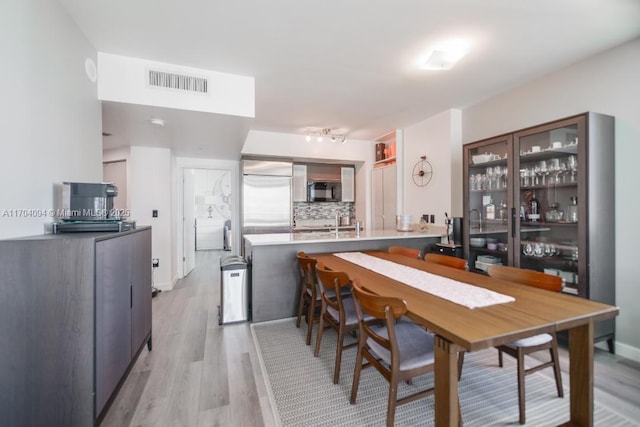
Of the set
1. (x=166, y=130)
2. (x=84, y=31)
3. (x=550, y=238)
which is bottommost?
(x=550, y=238)

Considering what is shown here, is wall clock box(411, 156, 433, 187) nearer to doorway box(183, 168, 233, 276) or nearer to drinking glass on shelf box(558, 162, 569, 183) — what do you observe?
drinking glass on shelf box(558, 162, 569, 183)

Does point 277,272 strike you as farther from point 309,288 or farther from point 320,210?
point 320,210

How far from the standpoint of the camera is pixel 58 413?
4.11ft

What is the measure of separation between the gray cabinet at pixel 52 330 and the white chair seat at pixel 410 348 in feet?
4.67

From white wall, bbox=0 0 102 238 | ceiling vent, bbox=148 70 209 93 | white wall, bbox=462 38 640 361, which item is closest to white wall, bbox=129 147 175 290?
ceiling vent, bbox=148 70 209 93

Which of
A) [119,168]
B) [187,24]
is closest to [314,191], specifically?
[119,168]

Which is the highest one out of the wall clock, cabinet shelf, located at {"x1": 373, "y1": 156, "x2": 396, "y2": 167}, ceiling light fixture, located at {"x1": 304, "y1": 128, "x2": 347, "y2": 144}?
ceiling light fixture, located at {"x1": 304, "y1": 128, "x2": 347, "y2": 144}

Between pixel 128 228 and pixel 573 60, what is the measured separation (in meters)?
3.93

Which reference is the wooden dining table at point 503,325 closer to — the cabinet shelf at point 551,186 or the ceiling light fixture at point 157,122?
the cabinet shelf at point 551,186

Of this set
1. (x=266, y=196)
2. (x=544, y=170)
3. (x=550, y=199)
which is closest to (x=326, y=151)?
(x=266, y=196)

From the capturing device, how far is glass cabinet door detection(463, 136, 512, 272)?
3021 mm

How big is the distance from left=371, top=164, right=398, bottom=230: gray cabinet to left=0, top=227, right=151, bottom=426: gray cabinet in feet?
13.5

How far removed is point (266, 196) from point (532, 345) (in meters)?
3.96

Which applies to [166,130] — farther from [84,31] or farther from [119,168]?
[119,168]
